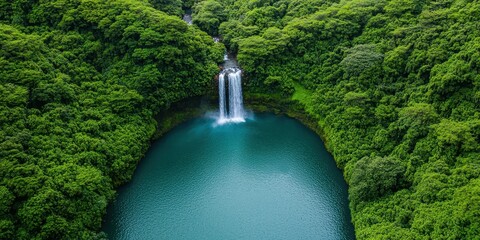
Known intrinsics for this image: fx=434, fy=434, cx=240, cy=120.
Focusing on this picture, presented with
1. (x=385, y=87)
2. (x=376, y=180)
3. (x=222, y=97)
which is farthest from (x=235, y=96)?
(x=376, y=180)

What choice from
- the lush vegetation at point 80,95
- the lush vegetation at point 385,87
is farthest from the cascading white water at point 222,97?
the lush vegetation at point 385,87

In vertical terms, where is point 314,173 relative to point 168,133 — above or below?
below

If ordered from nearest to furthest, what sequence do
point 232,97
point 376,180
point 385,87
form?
point 376,180 < point 385,87 < point 232,97

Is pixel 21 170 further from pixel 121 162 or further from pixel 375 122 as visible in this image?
pixel 375 122

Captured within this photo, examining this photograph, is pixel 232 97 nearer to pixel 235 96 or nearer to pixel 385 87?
pixel 235 96

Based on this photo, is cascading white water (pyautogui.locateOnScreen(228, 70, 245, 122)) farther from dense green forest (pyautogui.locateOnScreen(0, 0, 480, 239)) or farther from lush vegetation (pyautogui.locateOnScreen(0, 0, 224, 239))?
lush vegetation (pyautogui.locateOnScreen(0, 0, 224, 239))

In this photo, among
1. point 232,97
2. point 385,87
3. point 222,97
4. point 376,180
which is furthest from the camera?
point 232,97

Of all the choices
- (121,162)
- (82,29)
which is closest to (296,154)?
(121,162)
